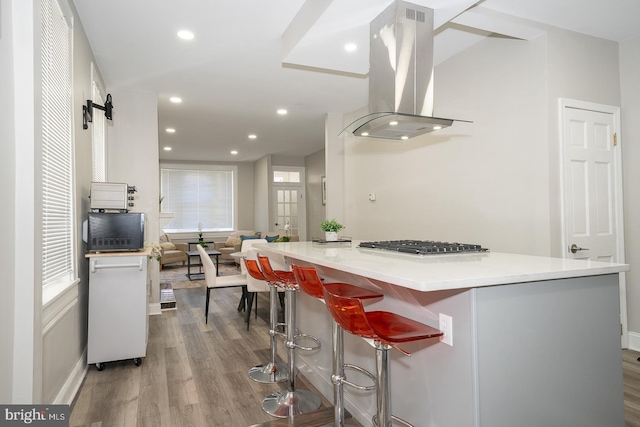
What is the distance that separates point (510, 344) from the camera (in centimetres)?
147

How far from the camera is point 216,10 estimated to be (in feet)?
9.63

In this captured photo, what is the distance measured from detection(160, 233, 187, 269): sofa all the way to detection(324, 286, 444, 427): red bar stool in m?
7.74

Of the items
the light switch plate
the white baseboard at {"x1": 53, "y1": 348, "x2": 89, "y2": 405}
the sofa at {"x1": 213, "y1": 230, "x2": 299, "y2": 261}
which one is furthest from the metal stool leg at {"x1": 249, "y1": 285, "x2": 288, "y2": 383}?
the sofa at {"x1": 213, "y1": 230, "x2": 299, "y2": 261}

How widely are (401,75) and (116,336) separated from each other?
2.94 meters

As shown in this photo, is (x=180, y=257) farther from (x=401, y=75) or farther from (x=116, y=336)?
(x=401, y=75)

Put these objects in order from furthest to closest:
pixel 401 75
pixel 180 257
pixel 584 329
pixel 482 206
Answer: pixel 180 257 < pixel 482 206 < pixel 401 75 < pixel 584 329

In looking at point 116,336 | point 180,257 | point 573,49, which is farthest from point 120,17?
point 180,257

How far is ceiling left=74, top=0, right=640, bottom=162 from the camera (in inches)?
111

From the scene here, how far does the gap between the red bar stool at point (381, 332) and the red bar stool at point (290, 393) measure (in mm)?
788

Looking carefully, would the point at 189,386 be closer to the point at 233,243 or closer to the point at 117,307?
the point at 117,307

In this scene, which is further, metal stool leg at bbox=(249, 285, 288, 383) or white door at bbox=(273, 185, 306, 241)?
white door at bbox=(273, 185, 306, 241)

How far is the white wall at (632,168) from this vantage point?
332 cm

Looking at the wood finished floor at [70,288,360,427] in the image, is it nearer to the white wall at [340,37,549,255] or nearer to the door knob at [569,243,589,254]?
the white wall at [340,37,549,255]

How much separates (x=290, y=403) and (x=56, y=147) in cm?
221
